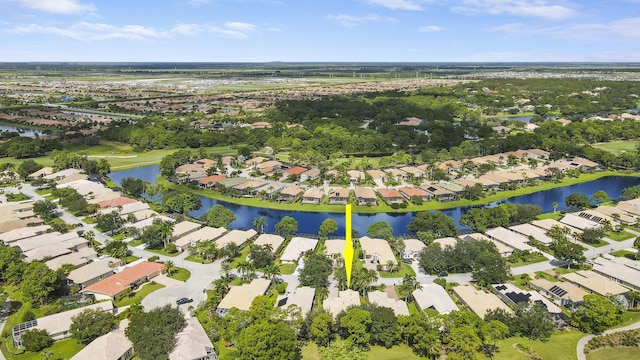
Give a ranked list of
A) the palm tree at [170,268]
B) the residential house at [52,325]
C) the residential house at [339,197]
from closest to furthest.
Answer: the residential house at [52,325]
the palm tree at [170,268]
the residential house at [339,197]

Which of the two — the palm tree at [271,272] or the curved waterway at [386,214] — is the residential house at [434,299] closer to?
the palm tree at [271,272]

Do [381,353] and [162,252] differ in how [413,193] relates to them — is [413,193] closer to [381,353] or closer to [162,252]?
[381,353]

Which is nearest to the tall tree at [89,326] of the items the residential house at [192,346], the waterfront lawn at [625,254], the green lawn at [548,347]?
the residential house at [192,346]

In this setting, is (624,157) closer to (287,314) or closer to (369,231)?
(369,231)

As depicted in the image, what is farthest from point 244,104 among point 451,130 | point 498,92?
point 498,92

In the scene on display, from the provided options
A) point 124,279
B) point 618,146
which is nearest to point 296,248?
point 124,279

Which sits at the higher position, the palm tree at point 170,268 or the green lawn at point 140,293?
the palm tree at point 170,268
